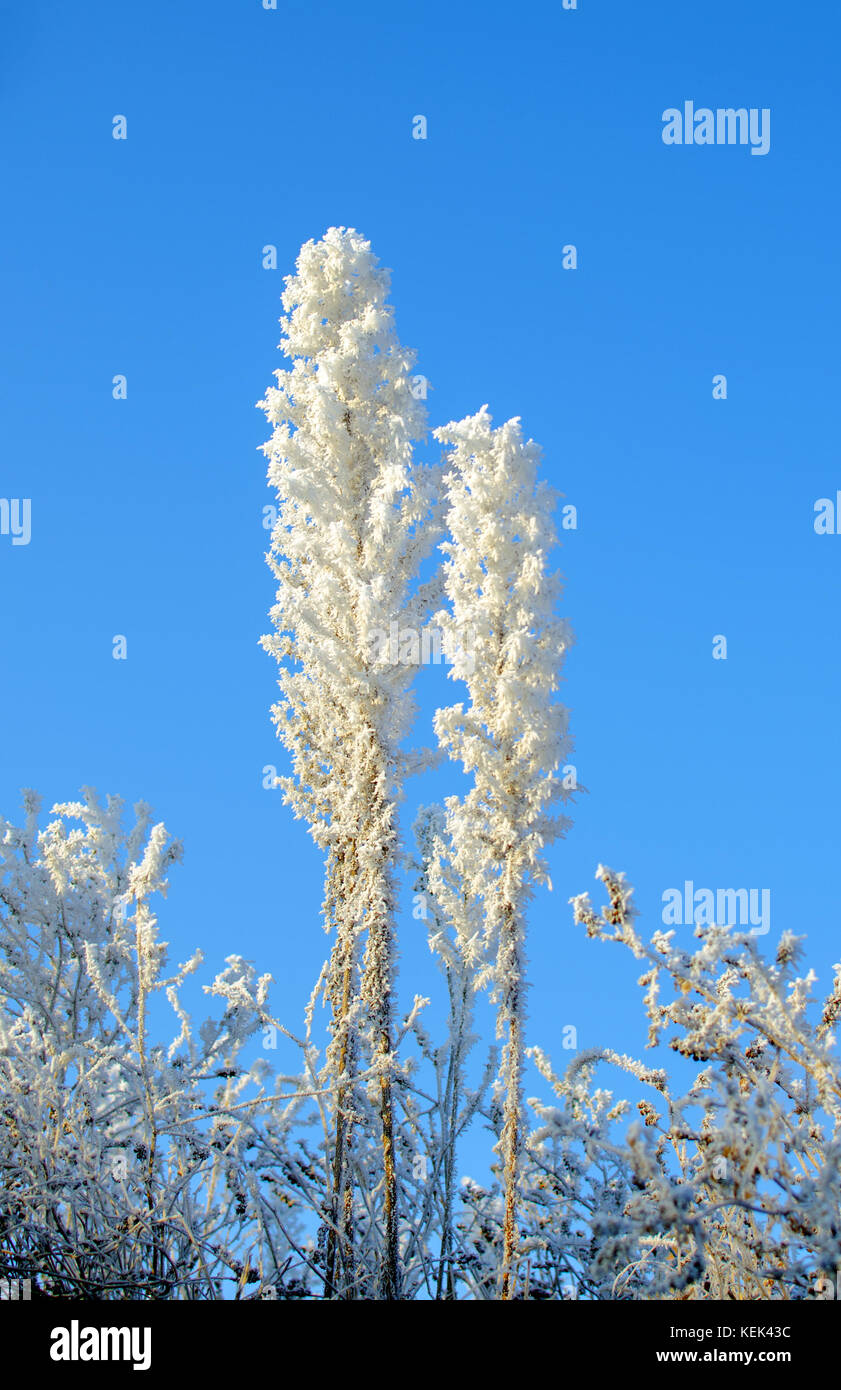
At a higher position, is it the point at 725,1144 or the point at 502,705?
the point at 502,705

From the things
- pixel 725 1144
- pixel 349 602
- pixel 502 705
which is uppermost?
pixel 349 602

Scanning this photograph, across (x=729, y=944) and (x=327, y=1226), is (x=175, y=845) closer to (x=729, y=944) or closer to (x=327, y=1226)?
(x=327, y=1226)

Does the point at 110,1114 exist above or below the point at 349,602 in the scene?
below

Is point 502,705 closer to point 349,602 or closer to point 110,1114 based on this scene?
point 349,602

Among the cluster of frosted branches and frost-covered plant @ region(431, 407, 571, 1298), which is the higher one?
frost-covered plant @ region(431, 407, 571, 1298)

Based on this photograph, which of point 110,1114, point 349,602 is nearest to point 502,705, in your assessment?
point 349,602

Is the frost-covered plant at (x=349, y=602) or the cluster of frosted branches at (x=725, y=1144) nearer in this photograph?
the cluster of frosted branches at (x=725, y=1144)

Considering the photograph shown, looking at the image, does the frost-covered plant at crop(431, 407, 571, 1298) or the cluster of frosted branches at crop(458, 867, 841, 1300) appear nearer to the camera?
the cluster of frosted branches at crop(458, 867, 841, 1300)

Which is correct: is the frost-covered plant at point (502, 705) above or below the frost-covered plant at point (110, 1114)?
above

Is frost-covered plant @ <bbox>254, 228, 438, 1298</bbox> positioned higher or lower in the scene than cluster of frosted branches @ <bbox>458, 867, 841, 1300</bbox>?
higher

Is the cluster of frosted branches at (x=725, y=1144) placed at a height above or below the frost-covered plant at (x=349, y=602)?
below

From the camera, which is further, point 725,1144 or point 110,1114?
point 110,1114

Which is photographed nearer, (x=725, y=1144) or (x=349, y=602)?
(x=725, y=1144)
